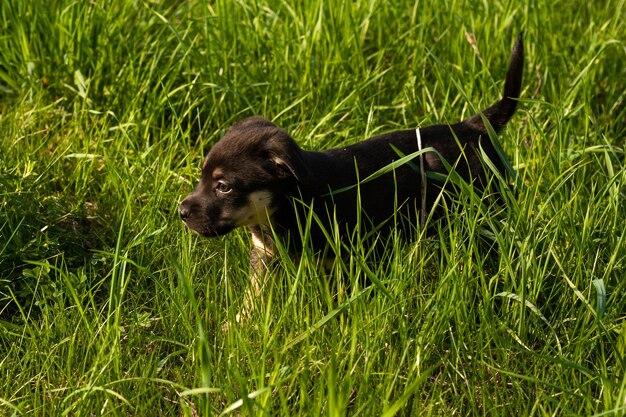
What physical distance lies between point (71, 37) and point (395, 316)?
2798 millimetres

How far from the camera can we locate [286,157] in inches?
164

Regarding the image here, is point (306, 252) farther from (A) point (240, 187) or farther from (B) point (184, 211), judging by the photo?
(B) point (184, 211)

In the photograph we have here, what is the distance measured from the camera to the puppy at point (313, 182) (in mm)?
4328

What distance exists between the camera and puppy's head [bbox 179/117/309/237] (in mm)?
4328

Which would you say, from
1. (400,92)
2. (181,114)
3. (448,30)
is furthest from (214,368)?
(448,30)

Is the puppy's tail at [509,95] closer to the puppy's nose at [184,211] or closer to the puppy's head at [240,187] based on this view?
the puppy's head at [240,187]

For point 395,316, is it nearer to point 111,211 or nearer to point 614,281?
point 614,281

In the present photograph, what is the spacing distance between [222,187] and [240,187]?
0.27 feet

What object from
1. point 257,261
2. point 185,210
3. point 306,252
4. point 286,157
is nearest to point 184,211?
point 185,210

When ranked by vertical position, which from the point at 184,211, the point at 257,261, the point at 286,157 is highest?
the point at 286,157

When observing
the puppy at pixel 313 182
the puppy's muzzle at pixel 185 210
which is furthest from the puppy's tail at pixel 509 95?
the puppy's muzzle at pixel 185 210

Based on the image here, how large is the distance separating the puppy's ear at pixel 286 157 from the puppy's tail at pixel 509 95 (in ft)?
3.22

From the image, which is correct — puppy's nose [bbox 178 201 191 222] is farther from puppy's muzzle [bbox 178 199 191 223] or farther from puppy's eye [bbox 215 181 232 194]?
puppy's eye [bbox 215 181 232 194]

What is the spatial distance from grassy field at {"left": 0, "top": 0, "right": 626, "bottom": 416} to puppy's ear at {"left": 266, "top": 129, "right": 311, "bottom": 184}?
40 centimetres
